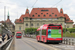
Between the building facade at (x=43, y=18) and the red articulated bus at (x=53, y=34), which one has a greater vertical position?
the building facade at (x=43, y=18)

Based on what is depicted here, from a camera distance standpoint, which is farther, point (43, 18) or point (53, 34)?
point (43, 18)

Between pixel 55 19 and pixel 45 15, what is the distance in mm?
7920

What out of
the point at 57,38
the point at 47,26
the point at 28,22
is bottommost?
the point at 57,38

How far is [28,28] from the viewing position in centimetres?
12050

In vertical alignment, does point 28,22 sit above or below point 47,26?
above

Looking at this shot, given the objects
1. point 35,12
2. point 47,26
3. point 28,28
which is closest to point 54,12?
point 35,12

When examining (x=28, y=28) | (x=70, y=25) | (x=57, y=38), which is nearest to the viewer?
(x=57, y=38)

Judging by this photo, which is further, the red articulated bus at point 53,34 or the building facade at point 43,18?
the building facade at point 43,18

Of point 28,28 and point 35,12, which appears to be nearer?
point 28,28

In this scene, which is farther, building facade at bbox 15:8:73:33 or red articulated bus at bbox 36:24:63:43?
building facade at bbox 15:8:73:33

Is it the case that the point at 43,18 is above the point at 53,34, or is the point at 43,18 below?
above

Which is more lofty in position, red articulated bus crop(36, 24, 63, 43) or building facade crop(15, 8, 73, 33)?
building facade crop(15, 8, 73, 33)

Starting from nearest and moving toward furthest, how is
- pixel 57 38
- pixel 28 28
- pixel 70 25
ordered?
1. pixel 57 38
2. pixel 28 28
3. pixel 70 25

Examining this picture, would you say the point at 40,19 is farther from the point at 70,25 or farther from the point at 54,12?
the point at 70,25
